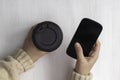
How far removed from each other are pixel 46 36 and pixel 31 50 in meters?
0.05

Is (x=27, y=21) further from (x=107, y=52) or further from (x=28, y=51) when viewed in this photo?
(x=107, y=52)

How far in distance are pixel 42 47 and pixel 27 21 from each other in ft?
0.28

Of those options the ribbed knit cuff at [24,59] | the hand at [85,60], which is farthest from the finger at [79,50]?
the ribbed knit cuff at [24,59]

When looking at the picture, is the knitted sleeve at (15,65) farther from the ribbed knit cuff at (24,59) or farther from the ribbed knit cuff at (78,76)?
the ribbed knit cuff at (78,76)

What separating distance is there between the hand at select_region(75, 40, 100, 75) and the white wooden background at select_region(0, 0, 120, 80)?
5 cm

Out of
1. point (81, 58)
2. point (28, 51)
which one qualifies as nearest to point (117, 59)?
point (81, 58)

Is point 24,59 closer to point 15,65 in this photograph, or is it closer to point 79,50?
point 15,65

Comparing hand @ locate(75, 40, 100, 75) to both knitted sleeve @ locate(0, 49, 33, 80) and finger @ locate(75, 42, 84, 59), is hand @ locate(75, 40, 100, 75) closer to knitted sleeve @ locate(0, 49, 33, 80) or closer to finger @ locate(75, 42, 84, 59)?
finger @ locate(75, 42, 84, 59)

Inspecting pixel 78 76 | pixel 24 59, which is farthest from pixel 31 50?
pixel 78 76

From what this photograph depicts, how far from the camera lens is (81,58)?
2.16ft

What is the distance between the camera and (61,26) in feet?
2.36

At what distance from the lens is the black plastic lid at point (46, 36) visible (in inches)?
26.3

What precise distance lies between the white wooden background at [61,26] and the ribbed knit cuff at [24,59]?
27 mm

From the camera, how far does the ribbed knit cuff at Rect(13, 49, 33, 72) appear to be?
68 cm
